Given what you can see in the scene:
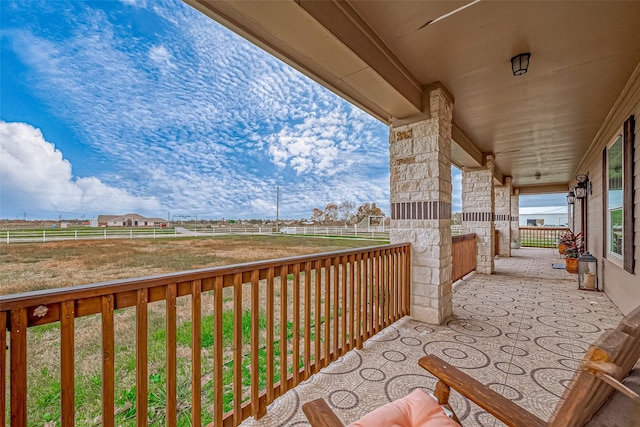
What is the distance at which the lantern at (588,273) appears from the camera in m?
4.29

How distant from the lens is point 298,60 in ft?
7.41

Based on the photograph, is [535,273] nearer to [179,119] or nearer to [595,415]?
[595,415]

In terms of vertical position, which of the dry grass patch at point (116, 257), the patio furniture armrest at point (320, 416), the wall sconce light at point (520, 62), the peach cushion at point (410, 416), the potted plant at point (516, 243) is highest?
the wall sconce light at point (520, 62)

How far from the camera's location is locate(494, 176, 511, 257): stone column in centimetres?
815

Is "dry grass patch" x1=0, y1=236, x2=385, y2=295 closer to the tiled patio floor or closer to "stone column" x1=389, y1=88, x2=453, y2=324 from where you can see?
"stone column" x1=389, y1=88, x2=453, y2=324

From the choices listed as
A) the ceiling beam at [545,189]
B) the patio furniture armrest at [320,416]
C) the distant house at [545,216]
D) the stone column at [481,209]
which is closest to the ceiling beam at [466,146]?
the stone column at [481,209]

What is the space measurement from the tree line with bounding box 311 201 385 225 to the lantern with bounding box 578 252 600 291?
394cm

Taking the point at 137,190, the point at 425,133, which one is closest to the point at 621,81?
the point at 425,133

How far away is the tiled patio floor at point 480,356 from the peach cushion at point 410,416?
0.67 m

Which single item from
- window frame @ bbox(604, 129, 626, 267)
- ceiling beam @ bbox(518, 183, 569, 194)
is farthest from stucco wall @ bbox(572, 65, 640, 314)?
ceiling beam @ bbox(518, 183, 569, 194)

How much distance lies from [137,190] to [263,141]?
4.40 meters

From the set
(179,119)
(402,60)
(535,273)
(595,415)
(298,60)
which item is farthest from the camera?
(179,119)

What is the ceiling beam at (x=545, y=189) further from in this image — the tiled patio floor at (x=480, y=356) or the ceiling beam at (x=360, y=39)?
the ceiling beam at (x=360, y=39)

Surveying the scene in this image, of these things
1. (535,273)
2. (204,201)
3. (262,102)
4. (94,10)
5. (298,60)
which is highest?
(262,102)
